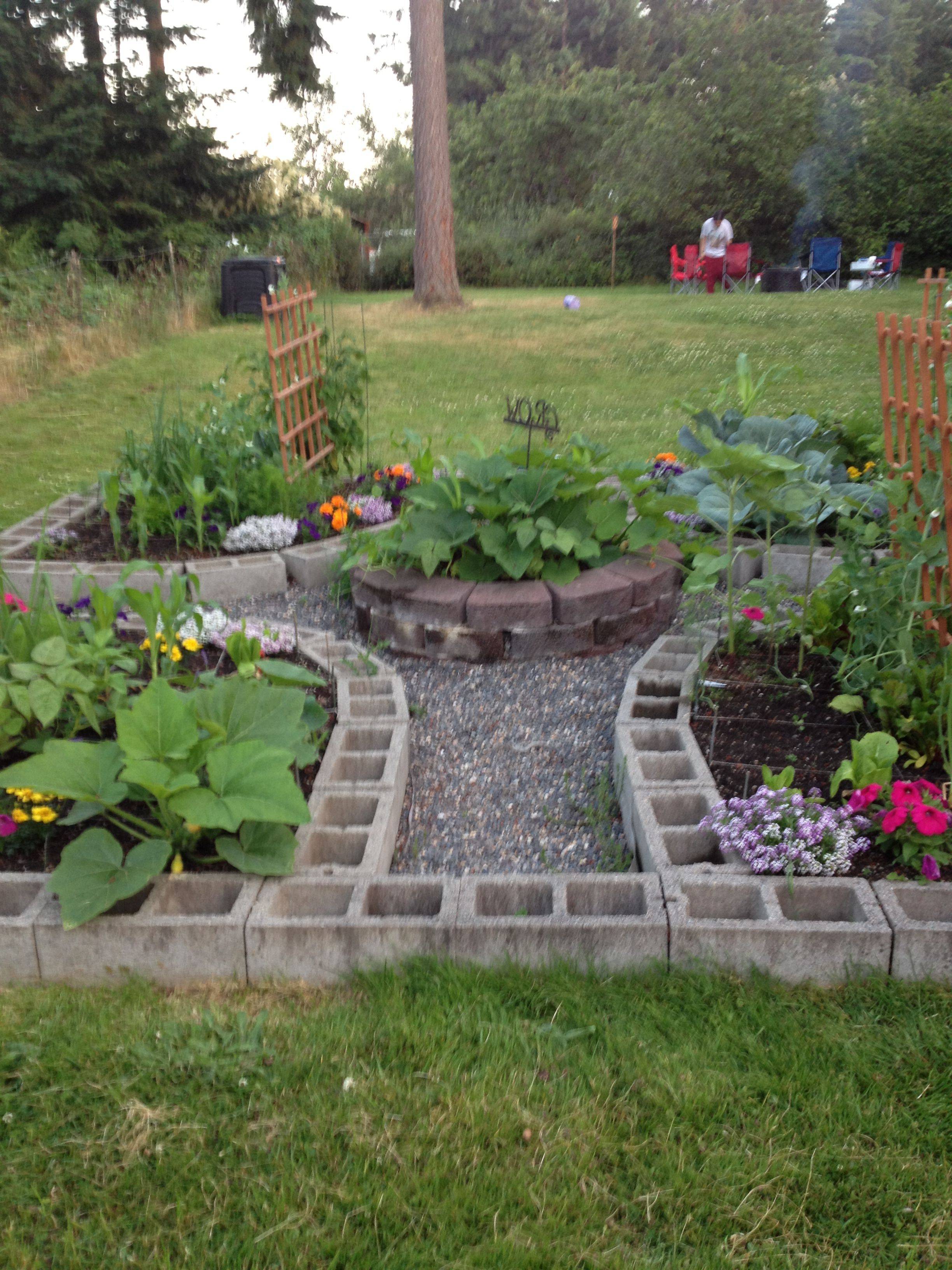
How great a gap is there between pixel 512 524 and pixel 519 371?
20.7 feet

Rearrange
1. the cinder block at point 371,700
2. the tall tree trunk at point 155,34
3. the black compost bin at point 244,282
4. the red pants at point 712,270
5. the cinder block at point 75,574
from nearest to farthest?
the cinder block at point 371,700
the cinder block at point 75,574
the black compost bin at point 244,282
the red pants at point 712,270
the tall tree trunk at point 155,34

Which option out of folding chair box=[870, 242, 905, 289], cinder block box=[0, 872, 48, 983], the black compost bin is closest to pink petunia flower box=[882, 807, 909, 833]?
cinder block box=[0, 872, 48, 983]

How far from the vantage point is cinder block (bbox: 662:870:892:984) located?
201cm

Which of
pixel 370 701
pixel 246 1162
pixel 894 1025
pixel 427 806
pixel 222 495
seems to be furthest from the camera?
pixel 222 495

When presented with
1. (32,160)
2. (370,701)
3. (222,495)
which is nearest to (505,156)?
(32,160)

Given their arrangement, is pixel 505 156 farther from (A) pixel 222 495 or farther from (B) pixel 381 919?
(B) pixel 381 919

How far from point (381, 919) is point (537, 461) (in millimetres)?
2058

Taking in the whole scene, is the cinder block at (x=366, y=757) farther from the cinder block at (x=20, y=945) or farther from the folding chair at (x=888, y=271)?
the folding chair at (x=888, y=271)

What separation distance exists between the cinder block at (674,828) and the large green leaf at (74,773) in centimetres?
117

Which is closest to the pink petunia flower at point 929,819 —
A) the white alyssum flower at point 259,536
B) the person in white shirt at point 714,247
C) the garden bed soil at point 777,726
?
the garden bed soil at point 777,726

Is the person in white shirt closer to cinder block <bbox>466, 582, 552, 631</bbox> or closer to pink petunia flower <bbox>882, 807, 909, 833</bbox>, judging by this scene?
cinder block <bbox>466, 582, 552, 631</bbox>

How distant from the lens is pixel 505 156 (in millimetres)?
26266

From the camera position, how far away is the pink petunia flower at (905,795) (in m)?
2.16

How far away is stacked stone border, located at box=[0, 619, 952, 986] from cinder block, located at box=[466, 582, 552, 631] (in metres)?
1.19
